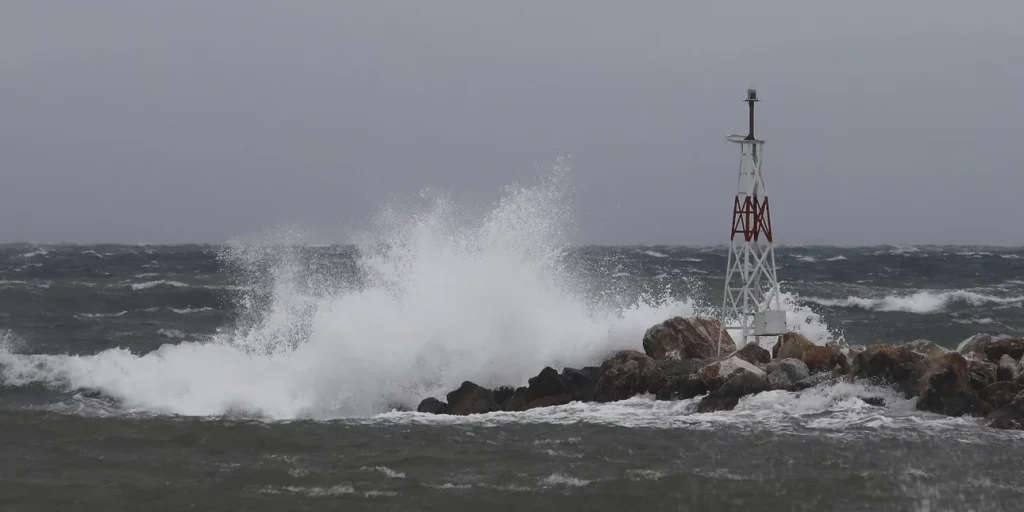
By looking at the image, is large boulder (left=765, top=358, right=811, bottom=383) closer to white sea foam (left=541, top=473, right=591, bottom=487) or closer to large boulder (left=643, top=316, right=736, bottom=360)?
large boulder (left=643, top=316, right=736, bottom=360)

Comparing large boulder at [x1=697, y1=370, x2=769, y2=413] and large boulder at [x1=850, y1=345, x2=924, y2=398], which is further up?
large boulder at [x1=850, y1=345, x2=924, y2=398]

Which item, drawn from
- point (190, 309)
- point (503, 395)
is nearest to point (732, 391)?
point (503, 395)

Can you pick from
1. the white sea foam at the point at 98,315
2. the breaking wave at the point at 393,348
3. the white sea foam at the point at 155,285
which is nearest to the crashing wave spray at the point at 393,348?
the breaking wave at the point at 393,348

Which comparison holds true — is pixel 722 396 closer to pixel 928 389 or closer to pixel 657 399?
pixel 657 399

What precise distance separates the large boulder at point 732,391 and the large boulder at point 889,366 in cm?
151

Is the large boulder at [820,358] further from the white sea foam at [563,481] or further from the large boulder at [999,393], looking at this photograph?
the white sea foam at [563,481]

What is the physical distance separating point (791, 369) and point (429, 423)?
5881 millimetres

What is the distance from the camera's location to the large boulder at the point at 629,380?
16.4m

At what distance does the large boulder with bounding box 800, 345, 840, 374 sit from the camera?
1650 cm

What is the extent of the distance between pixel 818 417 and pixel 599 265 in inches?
1600

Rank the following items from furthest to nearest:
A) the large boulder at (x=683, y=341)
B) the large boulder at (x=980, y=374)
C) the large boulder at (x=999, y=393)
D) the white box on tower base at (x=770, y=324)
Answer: the white box on tower base at (x=770, y=324), the large boulder at (x=683, y=341), the large boulder at (x=980, y=374), the large boulder at (x=999, y=393)

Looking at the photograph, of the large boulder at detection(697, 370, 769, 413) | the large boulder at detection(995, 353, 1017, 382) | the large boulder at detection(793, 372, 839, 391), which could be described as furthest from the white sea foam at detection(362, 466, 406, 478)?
the large boulder at detection(995, 353, 1017, 382)

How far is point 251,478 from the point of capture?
39.9 ft

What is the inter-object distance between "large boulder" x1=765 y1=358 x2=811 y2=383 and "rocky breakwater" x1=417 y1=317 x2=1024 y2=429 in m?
0.02
